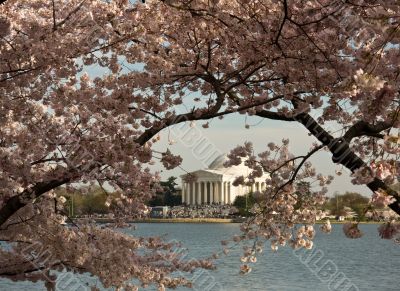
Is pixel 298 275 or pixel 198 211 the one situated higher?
pixel 198 211

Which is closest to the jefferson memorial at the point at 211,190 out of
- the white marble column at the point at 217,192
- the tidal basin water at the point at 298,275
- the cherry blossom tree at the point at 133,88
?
the white marble column at the point at 217,192

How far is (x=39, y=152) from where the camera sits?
9039 mm

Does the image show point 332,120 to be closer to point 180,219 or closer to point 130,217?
point 130,217

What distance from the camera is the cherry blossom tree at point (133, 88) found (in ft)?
24.0

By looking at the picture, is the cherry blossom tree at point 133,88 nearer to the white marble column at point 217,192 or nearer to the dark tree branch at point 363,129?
the dark tree branch at point 363,129

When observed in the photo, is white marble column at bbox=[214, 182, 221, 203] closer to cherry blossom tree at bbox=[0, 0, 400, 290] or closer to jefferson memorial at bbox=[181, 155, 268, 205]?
jefferson memorial at bbox=[181, 155, 268, 205]

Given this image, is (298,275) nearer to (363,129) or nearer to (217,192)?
(363,129)

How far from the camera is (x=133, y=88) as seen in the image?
8125 mm

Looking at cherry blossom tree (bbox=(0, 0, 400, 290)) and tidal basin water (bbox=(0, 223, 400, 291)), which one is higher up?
cherry blossom tree (bbox=(0, 0, 400, 290))

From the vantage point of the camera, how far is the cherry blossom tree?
730cm

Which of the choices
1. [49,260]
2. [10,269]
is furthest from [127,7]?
[10,269]

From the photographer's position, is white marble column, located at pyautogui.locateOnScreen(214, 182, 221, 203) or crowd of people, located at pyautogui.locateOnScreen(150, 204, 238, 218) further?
white marble column, located at pyautogui.locateOnScreen(214, 182, 221, 203)

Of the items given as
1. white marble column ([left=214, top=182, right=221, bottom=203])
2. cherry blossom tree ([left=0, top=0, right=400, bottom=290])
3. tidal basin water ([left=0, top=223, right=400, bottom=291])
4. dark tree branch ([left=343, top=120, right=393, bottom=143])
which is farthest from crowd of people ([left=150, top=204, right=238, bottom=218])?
dark tree branch ([left=343, top=120, right=393, bottom=143])

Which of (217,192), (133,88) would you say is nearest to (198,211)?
(217,192)
